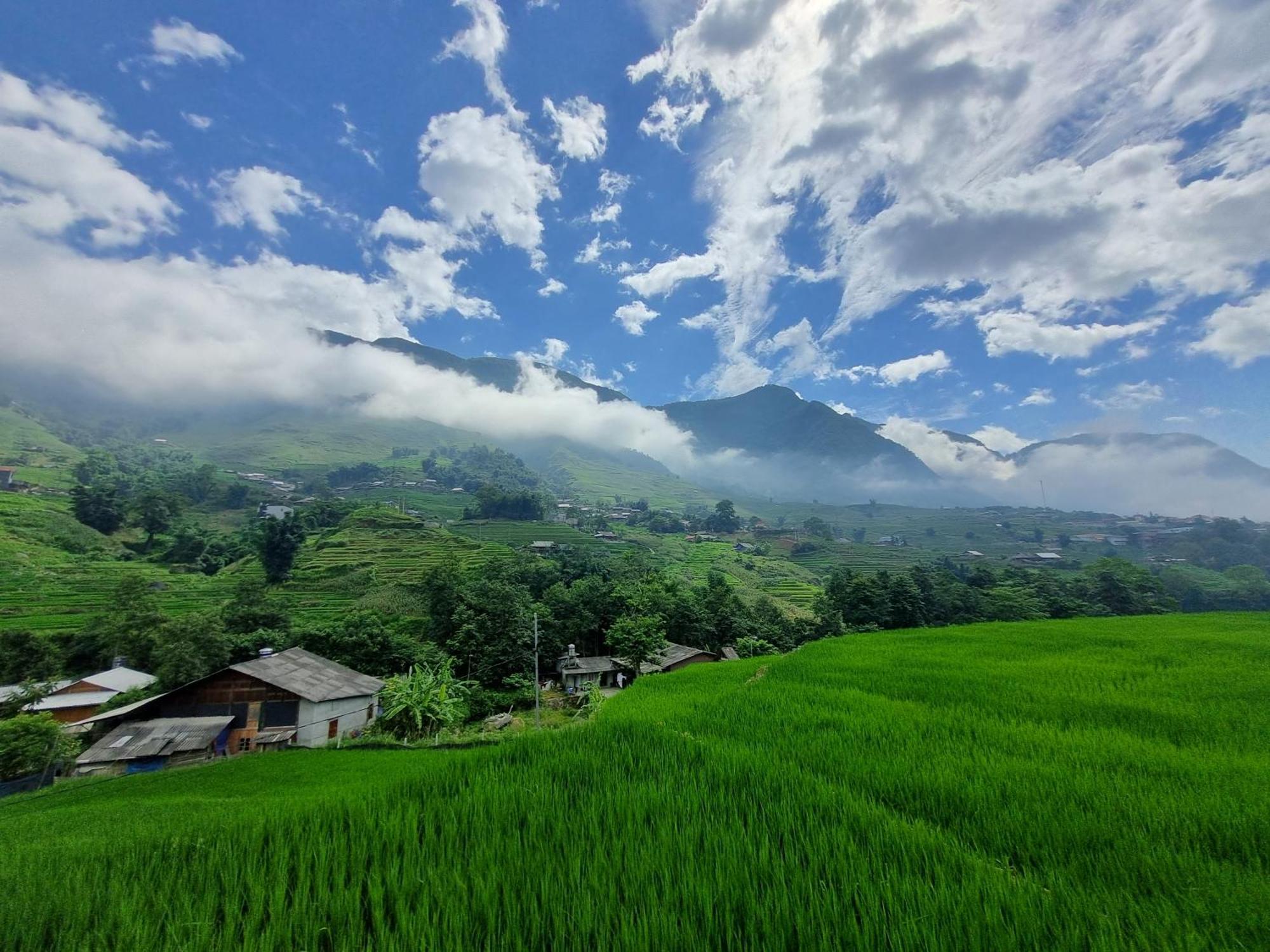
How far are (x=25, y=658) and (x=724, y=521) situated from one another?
151270 mm

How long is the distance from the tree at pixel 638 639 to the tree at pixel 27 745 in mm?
34581

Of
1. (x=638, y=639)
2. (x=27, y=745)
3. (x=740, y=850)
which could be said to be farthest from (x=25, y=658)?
(x=740, y=850)

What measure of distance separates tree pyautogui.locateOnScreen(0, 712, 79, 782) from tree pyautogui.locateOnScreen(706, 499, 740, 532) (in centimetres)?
14937

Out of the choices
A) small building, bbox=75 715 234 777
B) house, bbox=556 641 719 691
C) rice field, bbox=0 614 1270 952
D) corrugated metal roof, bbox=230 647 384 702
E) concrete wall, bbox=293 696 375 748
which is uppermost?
rice field, bbox=0 614 1270 952

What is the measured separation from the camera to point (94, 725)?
2705 cm

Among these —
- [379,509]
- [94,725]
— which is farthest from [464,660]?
[379,509]

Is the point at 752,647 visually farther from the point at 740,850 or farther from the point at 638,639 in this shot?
the point at 740,850

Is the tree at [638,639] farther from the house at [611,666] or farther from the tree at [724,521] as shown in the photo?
the tree at [724,521]

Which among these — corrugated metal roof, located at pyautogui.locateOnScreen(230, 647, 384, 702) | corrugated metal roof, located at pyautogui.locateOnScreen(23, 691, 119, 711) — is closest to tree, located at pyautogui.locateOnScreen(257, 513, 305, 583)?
corrugated metal roof, located at pyautogui.locateOnScreen(23, 691, 119, 711)

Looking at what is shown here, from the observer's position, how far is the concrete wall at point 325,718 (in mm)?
26859

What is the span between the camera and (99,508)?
74125mm

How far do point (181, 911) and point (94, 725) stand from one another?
39895mm

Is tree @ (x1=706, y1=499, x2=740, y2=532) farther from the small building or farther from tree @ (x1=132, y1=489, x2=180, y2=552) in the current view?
the small building

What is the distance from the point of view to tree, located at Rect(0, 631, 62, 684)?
34.2m
